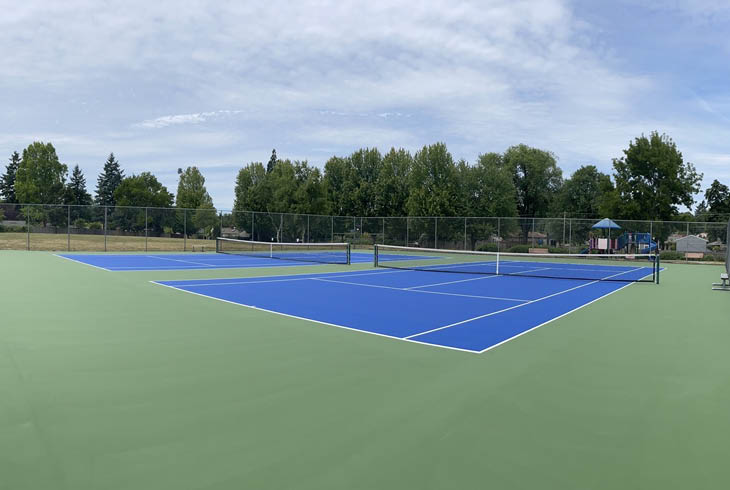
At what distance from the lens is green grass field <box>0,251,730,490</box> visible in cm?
Result: 284

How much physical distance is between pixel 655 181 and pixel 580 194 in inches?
1316

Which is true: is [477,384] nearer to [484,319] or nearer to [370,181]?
[484,319]

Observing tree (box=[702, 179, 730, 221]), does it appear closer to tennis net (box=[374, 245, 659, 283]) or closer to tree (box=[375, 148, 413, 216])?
tree (box=[375, 148, 413, 216])

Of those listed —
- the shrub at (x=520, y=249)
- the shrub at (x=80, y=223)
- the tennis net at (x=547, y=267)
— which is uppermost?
the shrub at (x=80, y=223)

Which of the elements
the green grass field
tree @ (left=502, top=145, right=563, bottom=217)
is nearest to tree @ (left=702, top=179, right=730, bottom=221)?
tree @ (left=502, top=145, right=563, bottom=217)

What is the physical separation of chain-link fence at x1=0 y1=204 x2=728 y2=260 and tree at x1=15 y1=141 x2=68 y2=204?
39575mm

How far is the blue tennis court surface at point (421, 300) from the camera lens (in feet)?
23.4

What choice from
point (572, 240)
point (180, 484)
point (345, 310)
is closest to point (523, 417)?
point (180, 484)

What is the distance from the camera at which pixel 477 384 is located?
454 cm

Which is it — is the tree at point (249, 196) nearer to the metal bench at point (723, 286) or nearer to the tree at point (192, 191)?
the tree at point (192, 191)

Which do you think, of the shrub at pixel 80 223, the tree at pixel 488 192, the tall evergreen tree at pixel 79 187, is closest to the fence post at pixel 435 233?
the tree at pixel 488 192

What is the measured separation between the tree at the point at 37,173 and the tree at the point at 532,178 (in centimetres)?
5908

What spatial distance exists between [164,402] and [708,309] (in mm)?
9953

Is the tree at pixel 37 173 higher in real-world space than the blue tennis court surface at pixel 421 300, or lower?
higher
